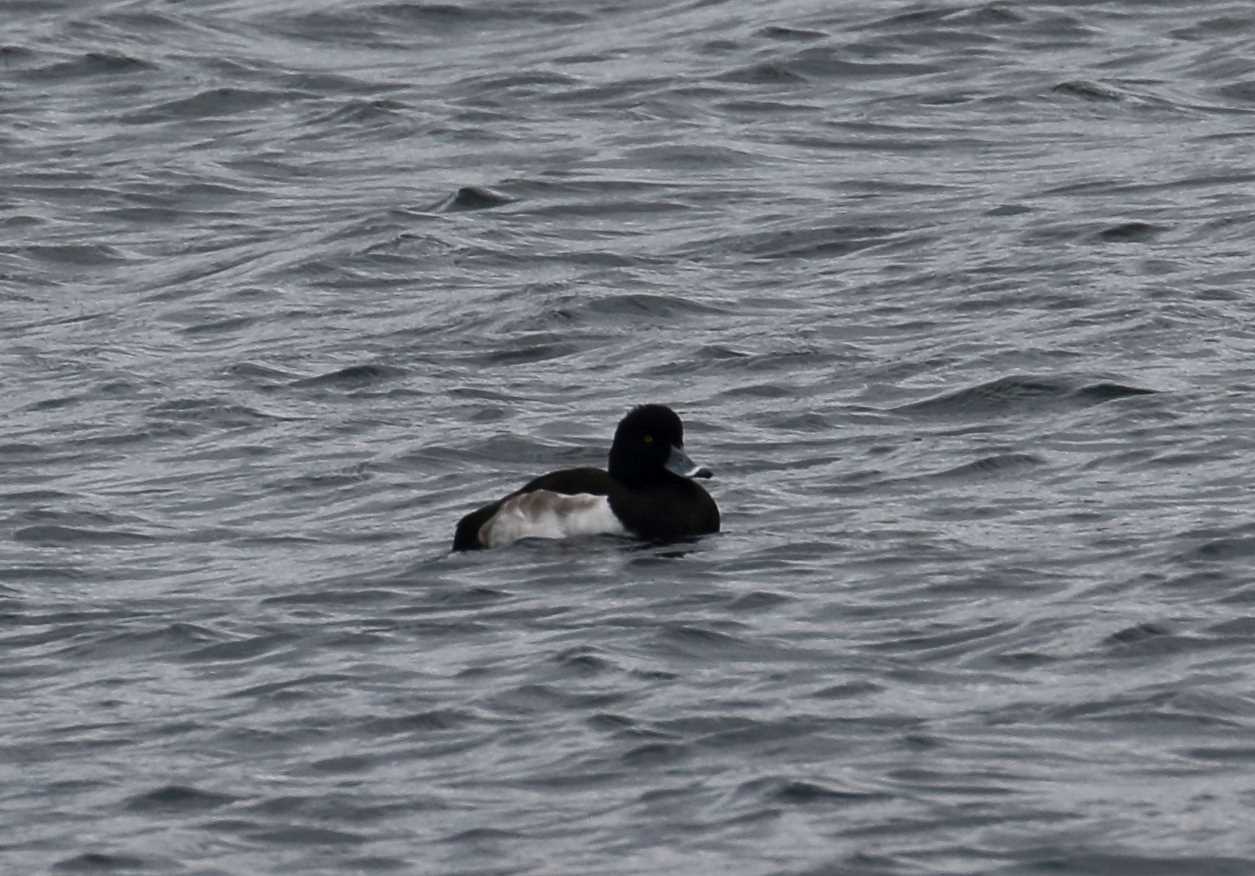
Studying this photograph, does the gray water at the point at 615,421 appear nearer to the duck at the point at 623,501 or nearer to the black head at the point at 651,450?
the duck at the point at 623,501

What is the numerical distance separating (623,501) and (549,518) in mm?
365

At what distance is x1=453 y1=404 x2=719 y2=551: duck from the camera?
13992 millimetres

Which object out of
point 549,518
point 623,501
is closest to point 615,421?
point 623,501

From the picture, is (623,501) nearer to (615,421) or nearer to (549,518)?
(549,518)

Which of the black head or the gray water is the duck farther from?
the gray water

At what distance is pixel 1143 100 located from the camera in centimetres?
2489

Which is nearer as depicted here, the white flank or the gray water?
the gray water

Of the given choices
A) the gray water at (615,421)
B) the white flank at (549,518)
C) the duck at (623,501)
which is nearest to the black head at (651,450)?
the duck at (623,501)

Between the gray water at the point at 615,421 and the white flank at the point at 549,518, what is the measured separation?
10cm

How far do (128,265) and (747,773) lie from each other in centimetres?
1218

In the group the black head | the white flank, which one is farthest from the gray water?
the black head

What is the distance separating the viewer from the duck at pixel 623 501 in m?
14.0

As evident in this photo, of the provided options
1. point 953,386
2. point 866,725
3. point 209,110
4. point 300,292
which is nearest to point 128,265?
point 300,292

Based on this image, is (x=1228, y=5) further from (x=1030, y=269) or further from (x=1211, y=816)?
(x=1211, y=816)
